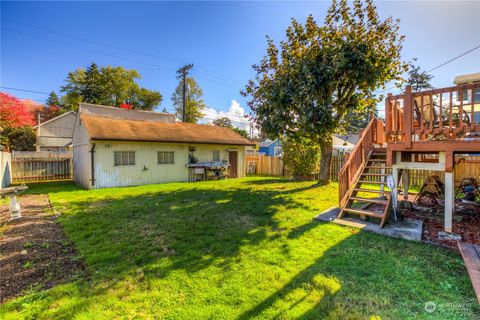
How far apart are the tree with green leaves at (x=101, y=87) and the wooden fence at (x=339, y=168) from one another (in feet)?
90.2

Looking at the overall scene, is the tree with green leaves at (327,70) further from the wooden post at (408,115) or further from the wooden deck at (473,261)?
the wooden deck at (473,261)

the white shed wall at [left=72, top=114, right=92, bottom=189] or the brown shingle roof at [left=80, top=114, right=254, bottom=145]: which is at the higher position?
the brown shingle roof at [left=80, top=114, right=254, bottom=145]

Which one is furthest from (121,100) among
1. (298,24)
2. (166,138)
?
(298,24)

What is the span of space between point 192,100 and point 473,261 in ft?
123

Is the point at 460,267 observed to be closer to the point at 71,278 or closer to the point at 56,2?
the point at 71,278

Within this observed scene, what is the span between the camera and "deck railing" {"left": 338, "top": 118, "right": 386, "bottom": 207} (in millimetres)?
5609

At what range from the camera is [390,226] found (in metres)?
4.71

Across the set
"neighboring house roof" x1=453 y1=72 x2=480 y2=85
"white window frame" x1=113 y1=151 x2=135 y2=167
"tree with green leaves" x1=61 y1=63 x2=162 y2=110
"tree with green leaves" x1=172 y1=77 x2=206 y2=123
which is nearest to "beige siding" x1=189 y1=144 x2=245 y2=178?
"white window frame" x1=113 y1=151 x2=135 y2=167

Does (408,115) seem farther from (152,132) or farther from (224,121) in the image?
(224,121)

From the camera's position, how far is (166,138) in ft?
40.6

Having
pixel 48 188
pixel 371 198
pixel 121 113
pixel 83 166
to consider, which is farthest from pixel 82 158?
pixel 371 198

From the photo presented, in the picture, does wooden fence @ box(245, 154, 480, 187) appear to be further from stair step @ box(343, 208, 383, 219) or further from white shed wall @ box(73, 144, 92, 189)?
white shed wall @ box(73, 144, 92, 189)

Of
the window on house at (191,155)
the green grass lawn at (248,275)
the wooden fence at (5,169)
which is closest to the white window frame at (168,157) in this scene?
the window on house at (191,155)

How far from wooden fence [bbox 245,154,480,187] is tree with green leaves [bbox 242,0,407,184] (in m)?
3.60
